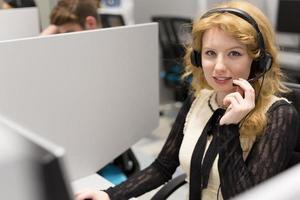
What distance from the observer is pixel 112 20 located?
3.11m

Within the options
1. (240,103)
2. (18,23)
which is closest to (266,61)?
(240,103)

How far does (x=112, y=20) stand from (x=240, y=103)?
2268 mm

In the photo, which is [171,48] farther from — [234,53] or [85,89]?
[234,53]

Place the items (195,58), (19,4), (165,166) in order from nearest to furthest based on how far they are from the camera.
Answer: (195,58)
(165,166)
(19,4)

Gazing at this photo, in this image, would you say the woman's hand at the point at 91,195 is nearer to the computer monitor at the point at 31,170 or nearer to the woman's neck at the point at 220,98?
the woman's neck at the point at 220,98

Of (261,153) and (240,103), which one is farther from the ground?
(240,103)

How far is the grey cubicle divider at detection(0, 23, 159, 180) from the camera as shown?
3.69ft

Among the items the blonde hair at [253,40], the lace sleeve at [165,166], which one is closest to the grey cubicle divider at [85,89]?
the lace sleeve at [165,166]

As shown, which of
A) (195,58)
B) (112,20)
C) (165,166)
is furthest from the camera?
(112,20)

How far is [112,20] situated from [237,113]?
228 cm

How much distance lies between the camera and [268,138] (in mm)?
1005

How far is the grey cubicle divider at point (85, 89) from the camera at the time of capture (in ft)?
3.69

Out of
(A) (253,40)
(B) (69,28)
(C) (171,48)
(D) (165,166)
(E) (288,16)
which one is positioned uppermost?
(A) (253,40)

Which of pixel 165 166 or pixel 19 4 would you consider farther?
pixel 19 4
